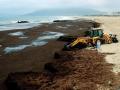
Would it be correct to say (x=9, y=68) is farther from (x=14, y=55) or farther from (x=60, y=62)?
(x=14, y=55)

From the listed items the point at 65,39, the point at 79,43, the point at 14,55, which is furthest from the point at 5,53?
the point at 65,39

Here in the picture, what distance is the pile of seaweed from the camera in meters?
15.9

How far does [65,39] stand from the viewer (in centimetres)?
3844

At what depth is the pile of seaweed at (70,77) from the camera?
15875mm

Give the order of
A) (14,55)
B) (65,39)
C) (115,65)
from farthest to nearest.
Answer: (65,39), (14,55), (115,65)

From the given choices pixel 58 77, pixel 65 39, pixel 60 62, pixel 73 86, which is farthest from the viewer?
pixel 65 39

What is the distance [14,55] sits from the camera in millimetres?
28500

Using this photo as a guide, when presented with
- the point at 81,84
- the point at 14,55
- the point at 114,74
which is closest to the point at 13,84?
the point at 81,84

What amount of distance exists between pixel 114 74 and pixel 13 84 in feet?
19.3

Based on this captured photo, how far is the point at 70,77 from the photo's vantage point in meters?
17.7

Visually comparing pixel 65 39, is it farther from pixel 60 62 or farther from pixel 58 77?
pixel 58 77

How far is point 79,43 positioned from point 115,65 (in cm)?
995

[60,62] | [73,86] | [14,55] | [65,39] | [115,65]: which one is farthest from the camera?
[65,39]

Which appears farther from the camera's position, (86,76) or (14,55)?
(14,55)
